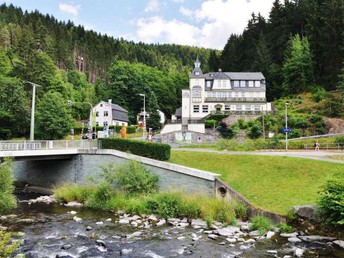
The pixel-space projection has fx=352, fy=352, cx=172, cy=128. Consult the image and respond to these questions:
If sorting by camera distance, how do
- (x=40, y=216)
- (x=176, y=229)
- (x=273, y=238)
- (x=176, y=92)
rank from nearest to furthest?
(x=273, y=238)
(x=176, y=229)
(x=40, y=216)
(x=176, y=92)

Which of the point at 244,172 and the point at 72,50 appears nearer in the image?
the point at 244,172

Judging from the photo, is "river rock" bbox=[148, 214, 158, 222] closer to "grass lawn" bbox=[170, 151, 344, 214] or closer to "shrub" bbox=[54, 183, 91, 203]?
"grass lawn" bbox=[170, 151, 344, 214]

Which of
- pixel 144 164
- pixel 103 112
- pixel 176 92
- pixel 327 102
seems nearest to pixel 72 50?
pixel 176 92

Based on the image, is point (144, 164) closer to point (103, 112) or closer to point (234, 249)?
point (234, 249)

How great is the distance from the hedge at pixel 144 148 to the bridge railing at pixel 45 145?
308cm

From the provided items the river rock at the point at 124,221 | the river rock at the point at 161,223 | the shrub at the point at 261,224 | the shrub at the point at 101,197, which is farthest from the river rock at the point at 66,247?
the shrub at the point at 261,224

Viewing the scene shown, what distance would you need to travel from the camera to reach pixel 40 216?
81.9ft

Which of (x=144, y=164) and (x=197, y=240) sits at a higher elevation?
(x=144, y=164)

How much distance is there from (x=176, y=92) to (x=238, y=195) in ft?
271

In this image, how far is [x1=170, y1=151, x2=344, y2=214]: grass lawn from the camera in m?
22.0

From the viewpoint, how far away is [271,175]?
26453 mm

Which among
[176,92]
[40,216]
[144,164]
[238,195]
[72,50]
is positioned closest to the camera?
[238,195]

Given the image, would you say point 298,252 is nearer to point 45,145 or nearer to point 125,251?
point 125,251

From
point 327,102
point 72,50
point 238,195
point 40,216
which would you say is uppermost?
point 72,50
